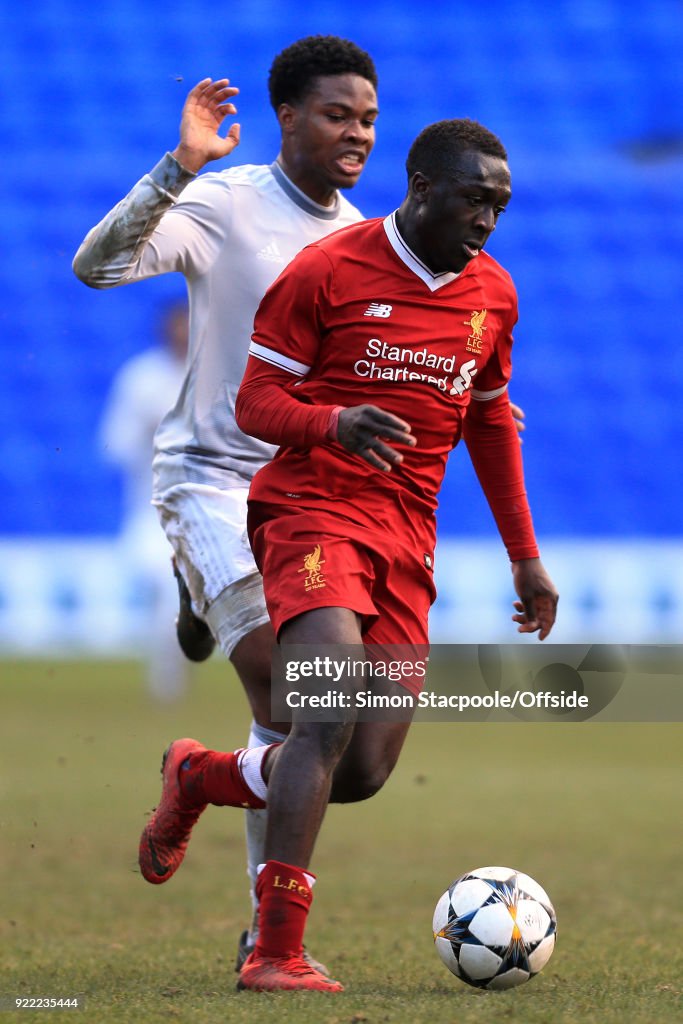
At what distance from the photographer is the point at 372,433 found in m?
3.76

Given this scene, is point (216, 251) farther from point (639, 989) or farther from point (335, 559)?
point (639, 989)

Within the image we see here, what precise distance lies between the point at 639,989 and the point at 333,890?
2.32 meters

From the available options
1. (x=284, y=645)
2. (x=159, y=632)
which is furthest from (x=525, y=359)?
(x=284, y=645)

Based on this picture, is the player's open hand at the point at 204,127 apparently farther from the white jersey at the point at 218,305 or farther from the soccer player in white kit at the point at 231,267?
the white jersey at the point at 218,305

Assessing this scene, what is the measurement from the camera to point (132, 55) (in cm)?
1720

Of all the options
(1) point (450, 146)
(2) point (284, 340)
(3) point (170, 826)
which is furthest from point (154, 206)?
(3) point (170, 826)

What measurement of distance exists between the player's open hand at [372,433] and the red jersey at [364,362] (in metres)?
0.24

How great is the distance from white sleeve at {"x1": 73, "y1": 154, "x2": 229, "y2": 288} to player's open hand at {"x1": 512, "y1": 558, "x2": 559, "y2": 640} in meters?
1.39

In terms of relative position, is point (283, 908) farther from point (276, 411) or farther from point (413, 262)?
point (413, 262)

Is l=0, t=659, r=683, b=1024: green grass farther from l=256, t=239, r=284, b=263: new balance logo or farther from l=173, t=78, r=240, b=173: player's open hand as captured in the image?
l=173, t=78, r=240, b=173: player's open hand

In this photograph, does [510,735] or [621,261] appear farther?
[621,261]

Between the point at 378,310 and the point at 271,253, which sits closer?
the point at 378,310

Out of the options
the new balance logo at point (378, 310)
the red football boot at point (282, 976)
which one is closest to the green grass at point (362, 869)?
the red football boot at point (282, 976)

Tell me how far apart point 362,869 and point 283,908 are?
9.42 feet
